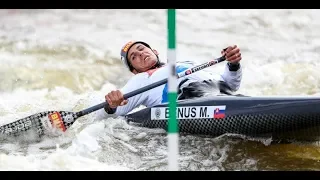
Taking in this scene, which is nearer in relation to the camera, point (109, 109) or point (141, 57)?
point (109, 109)

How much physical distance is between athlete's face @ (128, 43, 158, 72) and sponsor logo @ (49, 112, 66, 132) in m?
0.82

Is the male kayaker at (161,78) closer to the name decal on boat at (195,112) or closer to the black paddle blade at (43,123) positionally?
the name decal on boat at (195,112)

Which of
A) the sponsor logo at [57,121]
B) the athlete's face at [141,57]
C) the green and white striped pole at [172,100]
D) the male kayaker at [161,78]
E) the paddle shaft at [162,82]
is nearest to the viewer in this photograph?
the green and white striped pole at [172,100]

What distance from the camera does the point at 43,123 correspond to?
5.47 metres

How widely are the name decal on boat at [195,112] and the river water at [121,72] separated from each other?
15 cm

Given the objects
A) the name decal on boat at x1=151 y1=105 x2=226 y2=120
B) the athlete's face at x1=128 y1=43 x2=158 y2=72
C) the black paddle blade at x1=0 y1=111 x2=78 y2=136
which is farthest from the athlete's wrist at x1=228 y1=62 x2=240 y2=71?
the black paddle blade at x1=0 y1=111 x2=78 y2=136

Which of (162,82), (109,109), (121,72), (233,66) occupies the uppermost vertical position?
(121,72)

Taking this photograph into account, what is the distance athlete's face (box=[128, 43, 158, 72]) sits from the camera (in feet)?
18.8

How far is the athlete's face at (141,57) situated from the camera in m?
5.73

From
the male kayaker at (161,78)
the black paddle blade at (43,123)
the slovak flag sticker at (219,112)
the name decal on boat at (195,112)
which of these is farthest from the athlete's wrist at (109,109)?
the slovak flag sticker at (219,112)

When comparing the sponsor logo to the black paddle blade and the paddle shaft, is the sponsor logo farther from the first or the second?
the paddle shaft

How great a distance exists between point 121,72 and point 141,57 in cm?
364

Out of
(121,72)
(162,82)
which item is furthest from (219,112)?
(121,72)

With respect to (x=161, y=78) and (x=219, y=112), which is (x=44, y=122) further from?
(x=219, y=112)
